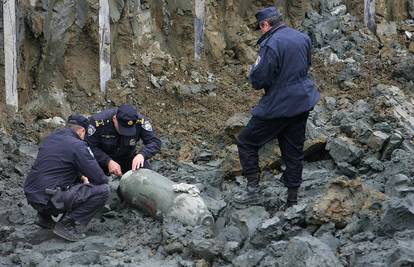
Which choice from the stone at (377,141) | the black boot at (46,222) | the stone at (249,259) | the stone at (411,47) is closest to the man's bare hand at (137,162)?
the black boot at (46,222)

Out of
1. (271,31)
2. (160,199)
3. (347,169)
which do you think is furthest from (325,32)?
(160,199)

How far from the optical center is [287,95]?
630 cm

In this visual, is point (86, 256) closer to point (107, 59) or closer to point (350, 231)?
point (350, 231)

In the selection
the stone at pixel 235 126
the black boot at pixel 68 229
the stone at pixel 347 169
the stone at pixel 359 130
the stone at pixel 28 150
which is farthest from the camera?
the stone at pixel 235 126

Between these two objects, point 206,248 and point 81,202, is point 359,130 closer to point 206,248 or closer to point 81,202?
point 206,248

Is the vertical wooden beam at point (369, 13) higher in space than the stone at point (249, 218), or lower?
higher

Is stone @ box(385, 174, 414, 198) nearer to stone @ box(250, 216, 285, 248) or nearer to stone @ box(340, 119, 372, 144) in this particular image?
stone @ box(250, 216, 285, 248)

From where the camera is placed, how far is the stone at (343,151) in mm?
7867

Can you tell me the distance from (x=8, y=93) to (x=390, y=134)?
464 cm

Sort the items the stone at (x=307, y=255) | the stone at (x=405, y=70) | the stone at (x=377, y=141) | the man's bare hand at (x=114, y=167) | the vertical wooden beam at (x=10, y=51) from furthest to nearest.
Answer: the stone at (x=405, y=70)
the vertical wooden beam at (x=10, y=51)
the stone at (x=377, y=141)
the man's bare hand at (x=114, y=167)
the stone at (x=307, y=255)

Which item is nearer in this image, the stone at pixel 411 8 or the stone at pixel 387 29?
the stone at pixel 387 29

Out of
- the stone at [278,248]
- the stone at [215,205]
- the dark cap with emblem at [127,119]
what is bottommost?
the stone at [215,205]

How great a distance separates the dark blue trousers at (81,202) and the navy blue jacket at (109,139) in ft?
2.28

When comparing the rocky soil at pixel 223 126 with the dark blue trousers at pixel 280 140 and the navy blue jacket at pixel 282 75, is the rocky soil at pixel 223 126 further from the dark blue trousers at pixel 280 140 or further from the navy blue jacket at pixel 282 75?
the navy blue jacket at pixel 282 75
